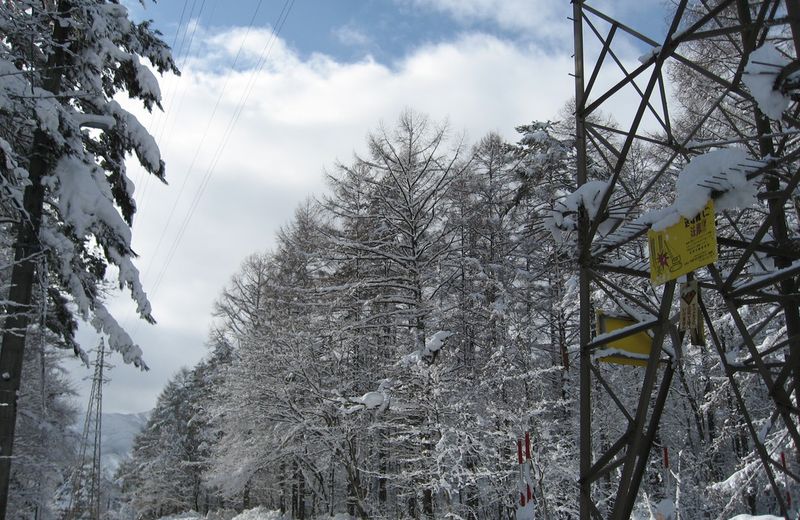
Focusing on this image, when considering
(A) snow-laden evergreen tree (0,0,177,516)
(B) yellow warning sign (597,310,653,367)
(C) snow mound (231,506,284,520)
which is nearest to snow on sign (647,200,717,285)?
(B) yellow warning sign (597,310,653,367)

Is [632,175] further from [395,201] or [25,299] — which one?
[25,299]

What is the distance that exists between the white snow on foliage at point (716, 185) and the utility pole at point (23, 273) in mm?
8277

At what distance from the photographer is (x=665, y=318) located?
505 centimetres

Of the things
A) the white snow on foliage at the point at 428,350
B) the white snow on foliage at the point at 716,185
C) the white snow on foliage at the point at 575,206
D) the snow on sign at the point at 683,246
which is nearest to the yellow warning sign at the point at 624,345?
the white snow on foliage at the point at 575,206

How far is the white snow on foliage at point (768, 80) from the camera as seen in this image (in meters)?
4.35

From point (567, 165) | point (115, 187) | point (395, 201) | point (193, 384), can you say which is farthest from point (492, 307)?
point (193, 384)

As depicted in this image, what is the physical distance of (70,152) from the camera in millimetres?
9484

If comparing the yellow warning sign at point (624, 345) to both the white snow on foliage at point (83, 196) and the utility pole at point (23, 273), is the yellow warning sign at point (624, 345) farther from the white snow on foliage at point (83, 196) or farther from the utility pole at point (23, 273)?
the utility pole at point (23, 273)

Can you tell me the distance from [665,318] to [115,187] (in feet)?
30.9

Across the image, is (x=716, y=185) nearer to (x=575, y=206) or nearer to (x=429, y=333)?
(x=575, y=206)

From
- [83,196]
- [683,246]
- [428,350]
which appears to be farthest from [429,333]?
[683,246]

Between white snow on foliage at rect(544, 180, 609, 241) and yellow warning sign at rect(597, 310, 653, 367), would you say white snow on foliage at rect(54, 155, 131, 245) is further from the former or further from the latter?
yellow warning sign at rect(597, 310, 653, 367)

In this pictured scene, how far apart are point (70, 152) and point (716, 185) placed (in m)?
8.97

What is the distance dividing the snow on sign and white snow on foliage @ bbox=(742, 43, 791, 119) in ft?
2.53
